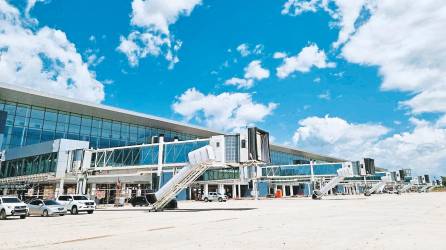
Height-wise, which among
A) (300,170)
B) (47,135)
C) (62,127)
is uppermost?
(62,127)

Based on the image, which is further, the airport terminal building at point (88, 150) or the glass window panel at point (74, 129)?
the glass window panel at point (74, 129)

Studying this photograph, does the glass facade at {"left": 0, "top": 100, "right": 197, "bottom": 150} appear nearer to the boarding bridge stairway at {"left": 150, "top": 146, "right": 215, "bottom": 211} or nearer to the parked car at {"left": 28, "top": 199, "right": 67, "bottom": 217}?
the parked car at {"left": 28, "top": 199, "right": 67, "bottom": 217}

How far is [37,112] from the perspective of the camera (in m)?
61.1

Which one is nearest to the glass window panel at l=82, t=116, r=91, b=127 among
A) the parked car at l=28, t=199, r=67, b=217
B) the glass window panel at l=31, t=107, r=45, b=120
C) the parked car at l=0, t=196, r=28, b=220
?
the glass window panel at l=31, t=107, r=45, b=120

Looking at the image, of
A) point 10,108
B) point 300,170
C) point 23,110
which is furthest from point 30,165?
point 300,170

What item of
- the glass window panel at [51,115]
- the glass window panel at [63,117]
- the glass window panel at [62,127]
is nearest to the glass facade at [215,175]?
the glass window panel at [62,127]

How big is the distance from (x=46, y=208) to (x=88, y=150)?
1652cm

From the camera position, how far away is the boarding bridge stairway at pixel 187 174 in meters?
29.9

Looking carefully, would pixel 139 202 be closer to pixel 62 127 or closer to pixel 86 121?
pixel 62 127

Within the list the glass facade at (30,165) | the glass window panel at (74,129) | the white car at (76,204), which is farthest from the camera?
the glass window panel at (74,129)

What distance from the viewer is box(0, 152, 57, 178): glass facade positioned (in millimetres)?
48219

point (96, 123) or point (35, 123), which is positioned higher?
point (96, 123)

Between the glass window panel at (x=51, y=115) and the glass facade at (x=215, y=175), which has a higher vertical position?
the glass window panel at (x=51, y=115)

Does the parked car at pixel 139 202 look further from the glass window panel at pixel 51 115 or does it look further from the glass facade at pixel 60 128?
the glass window panel at pixel 51 115
